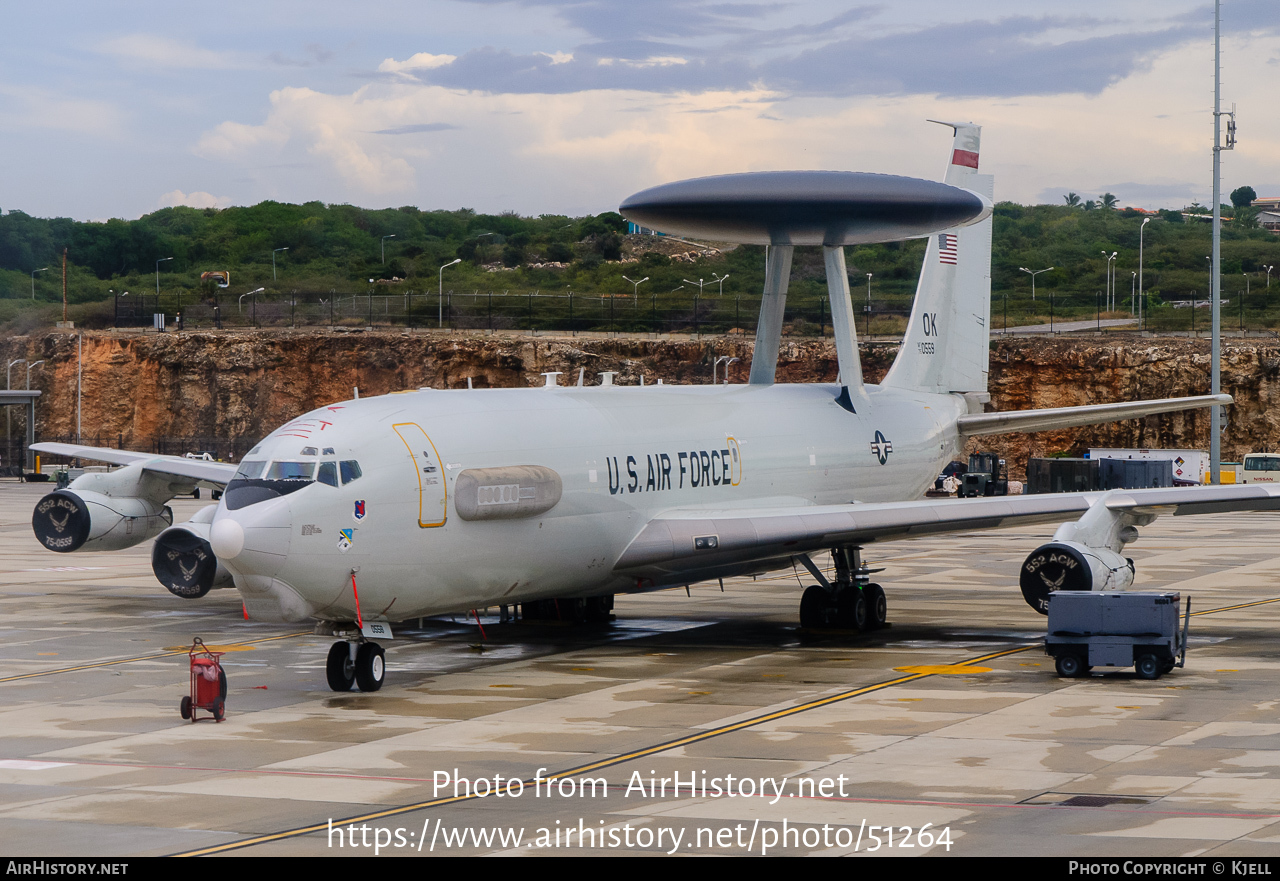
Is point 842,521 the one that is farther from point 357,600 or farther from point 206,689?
point 206,689

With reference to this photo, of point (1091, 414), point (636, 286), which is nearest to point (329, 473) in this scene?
point (1091, 414)

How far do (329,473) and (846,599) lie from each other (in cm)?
1221

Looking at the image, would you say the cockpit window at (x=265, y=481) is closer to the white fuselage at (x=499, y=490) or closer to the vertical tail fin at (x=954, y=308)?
the white fuselage at (x=499, y=490)

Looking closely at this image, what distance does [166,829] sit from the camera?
46.1 ft

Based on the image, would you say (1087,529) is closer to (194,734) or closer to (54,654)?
(194,734)

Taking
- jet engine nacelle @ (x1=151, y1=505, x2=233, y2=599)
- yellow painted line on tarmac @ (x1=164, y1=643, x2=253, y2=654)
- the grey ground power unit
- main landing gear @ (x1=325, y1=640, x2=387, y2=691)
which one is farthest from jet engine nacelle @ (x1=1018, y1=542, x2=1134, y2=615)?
jet engine nacelle @ (x1=151, y1=505, x2=233, y2=599)

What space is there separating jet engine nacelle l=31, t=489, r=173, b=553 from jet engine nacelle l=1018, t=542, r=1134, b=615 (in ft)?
66.5

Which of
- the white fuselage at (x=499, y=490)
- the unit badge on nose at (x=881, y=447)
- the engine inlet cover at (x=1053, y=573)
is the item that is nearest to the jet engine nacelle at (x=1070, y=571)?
the engine inlet cover at (x=1053, y=573)

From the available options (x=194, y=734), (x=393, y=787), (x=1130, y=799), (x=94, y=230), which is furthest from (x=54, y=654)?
(x=94, y=230)

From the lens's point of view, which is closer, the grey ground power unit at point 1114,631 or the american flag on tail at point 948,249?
the grey ground power unit at point 1114,631

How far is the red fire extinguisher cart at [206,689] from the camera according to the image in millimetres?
19859

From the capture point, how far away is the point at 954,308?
39062mm

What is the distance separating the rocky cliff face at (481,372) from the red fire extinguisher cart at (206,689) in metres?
85.3
